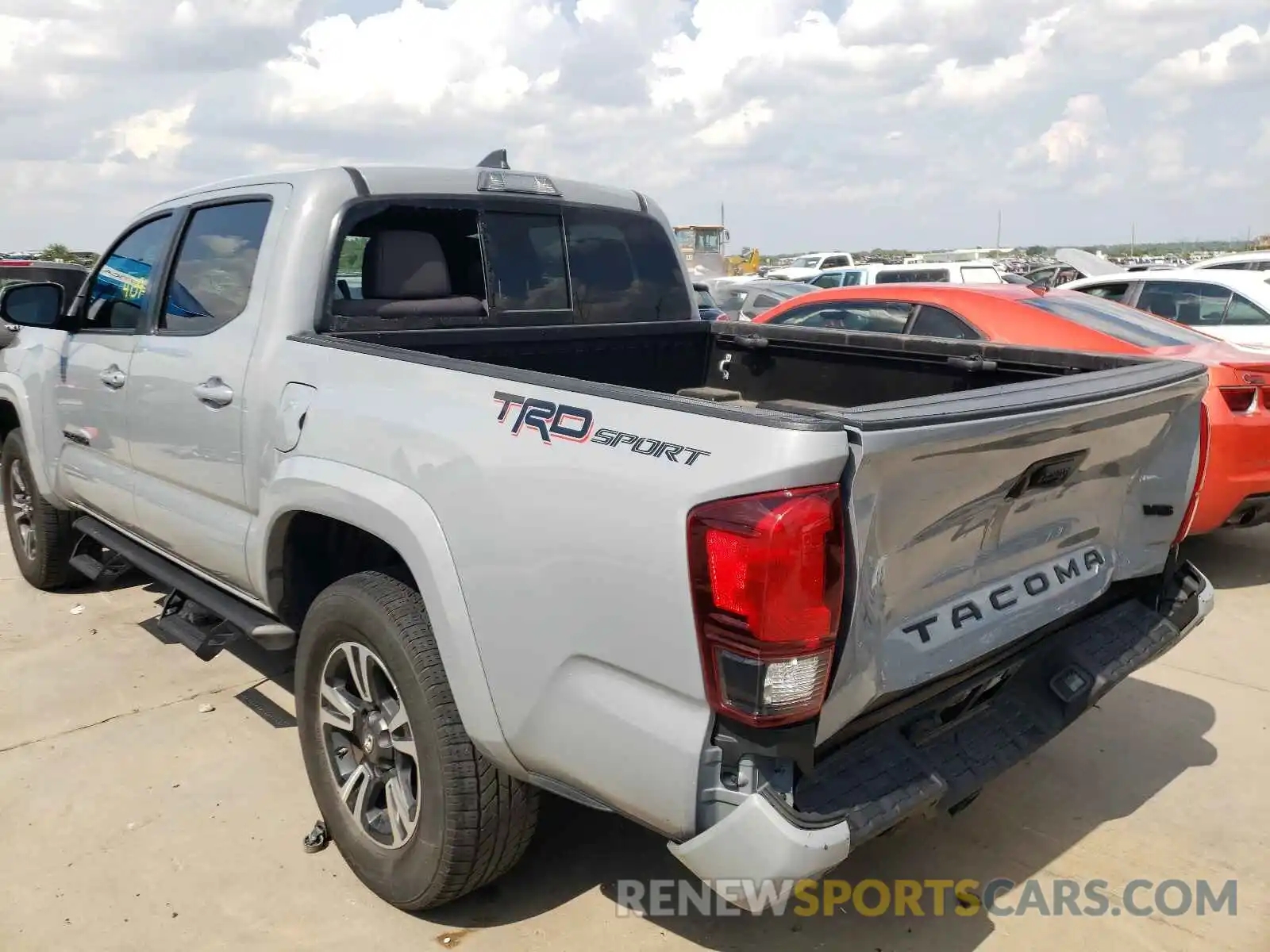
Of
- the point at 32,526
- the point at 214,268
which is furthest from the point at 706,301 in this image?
the point at 214,268

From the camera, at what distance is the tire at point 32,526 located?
5.18m

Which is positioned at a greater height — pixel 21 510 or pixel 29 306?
pixel 29 306

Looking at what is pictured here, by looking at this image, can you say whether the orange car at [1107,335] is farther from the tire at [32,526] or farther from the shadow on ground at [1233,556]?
the tire at [32,526]

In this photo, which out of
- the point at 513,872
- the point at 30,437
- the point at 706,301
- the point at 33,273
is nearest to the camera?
the point at 513,872

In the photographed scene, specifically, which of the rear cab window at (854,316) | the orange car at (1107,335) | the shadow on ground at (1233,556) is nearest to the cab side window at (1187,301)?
the shadow on ground at (1233,556)

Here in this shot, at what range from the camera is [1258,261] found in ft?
54.7

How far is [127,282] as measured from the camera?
4223mm

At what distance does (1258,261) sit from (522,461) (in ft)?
59.5

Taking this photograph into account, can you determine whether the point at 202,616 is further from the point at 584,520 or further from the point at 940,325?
the point at 940,325

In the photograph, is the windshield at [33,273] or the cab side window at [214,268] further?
the windshield at [33,273]

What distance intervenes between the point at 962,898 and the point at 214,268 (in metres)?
3.18

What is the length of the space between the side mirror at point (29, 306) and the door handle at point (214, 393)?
1.43 m

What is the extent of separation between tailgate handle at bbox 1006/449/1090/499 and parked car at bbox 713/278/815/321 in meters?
11.4

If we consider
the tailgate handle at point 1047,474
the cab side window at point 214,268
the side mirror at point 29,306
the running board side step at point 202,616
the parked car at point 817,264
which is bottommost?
the parked car at point 817,264
